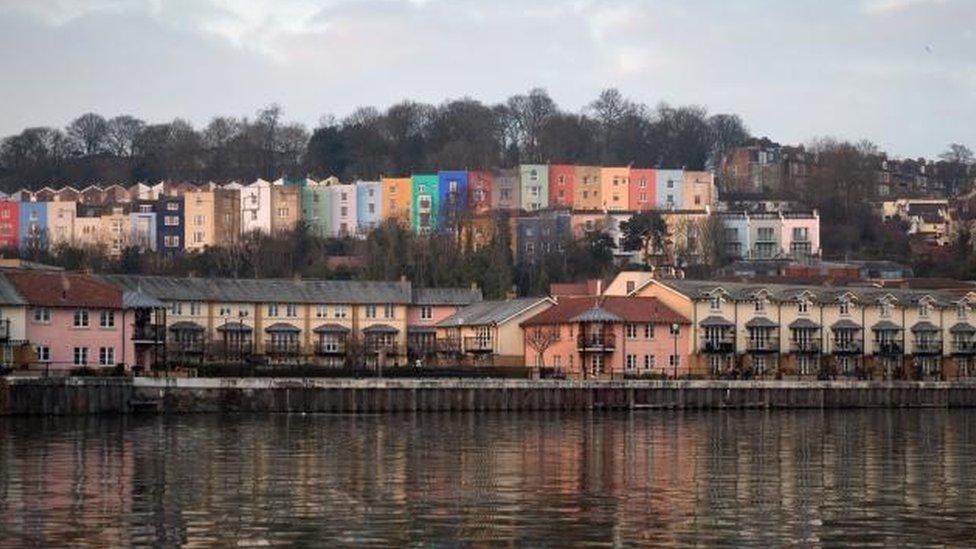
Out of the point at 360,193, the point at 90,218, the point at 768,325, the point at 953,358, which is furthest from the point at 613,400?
the point at 90,218

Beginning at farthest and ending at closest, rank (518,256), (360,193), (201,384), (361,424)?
(360,193) < (518,256) < (201,384) < (361,424)

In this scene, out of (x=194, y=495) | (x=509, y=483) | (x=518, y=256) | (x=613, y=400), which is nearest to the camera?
(x=194, y=495)

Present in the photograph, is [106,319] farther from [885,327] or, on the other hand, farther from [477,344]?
[885,327]

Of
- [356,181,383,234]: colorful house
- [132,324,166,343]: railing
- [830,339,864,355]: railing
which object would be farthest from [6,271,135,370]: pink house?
[356,181,383,234]: colorful house

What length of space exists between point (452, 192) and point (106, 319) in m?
80.1

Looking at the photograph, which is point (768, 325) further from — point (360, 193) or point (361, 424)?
point (360, 193)

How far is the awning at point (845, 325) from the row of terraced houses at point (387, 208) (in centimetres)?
5109

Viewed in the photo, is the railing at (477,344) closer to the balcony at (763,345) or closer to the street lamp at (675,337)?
the street lamp at (675,337)

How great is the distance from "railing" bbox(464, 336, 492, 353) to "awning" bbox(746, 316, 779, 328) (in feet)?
50.4

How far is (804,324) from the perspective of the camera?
10888cm

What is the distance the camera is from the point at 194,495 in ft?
140

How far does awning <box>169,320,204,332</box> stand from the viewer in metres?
107

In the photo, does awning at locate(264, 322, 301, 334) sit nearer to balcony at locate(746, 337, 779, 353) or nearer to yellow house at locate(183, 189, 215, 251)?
balcony at locate(746, 337, 779, 353)

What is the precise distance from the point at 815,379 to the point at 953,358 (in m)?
15.6
